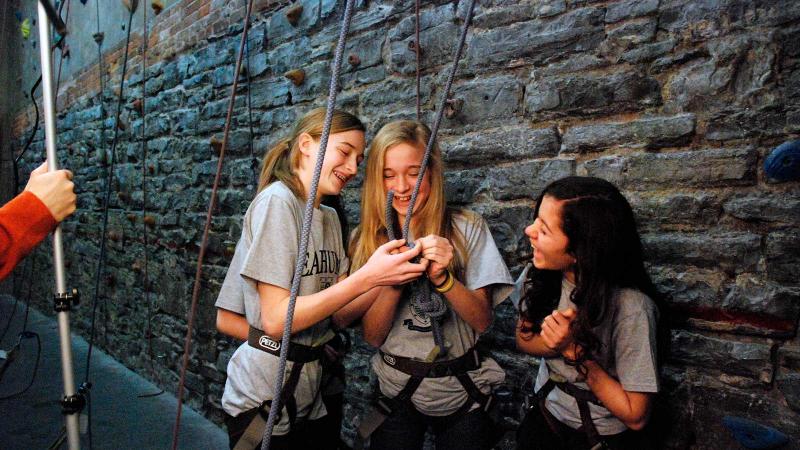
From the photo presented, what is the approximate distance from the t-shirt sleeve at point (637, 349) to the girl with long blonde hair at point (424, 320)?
338mm

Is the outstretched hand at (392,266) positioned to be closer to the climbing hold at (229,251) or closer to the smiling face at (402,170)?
the smiling face at (402,170)

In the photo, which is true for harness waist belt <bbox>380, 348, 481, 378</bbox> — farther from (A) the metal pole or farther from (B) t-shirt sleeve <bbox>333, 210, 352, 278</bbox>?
(A) the metal pole

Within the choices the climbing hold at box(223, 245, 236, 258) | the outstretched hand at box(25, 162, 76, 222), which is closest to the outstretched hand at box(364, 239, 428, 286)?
the outstretched hand at box(25, 162, 76, 222)

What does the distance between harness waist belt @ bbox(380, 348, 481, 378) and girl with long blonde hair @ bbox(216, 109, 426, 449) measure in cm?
24

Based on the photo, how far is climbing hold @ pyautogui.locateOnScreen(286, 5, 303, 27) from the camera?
2.95 metres

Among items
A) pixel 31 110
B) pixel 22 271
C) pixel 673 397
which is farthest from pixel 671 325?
pixel 22 271

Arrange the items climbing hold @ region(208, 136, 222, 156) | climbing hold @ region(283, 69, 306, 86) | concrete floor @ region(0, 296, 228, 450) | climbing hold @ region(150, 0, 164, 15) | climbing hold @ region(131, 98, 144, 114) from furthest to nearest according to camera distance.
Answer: climbing hold @ region(131, 98, 144, 114) < climbing hold @ region(150, 0, 164, 15) < climbing hold @ region(208, 136, 222, 156) < concrete floor @ region(0, 296, 228, 450) < climbing hold @ region(283, 69, 306, 86)

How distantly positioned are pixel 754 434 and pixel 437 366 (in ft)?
2.95

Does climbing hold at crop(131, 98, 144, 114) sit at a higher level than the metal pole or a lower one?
higher

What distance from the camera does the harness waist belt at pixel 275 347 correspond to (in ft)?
4.75

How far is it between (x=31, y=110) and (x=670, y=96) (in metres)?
8.74

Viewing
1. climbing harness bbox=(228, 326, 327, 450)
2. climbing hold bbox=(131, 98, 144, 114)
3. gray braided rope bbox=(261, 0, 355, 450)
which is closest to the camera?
gray braided rope bbox=(261, 0, 355, 450)

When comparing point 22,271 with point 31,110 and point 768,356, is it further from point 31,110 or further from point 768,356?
point 768,356

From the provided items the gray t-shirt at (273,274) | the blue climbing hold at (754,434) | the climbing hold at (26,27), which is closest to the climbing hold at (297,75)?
the gray t-shirt at (273,274)
